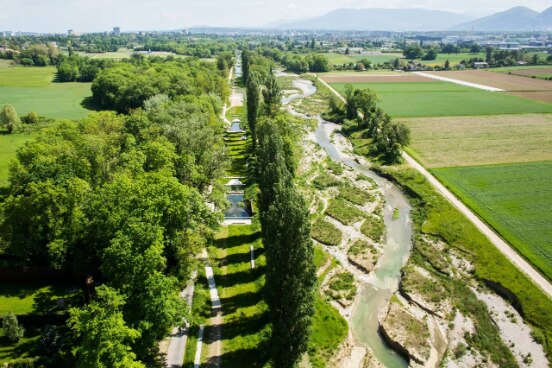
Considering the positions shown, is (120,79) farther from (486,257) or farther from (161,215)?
(486,257)

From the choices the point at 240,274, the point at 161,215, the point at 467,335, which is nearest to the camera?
the point at 161,215

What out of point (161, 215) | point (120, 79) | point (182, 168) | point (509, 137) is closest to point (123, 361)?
point (161, 215)

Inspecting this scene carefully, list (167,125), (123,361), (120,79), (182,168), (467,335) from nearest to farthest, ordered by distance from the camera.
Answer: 1. (123,361)
2. (467,335)
3. (182,168)
4. (167,125)
5. (120,79)

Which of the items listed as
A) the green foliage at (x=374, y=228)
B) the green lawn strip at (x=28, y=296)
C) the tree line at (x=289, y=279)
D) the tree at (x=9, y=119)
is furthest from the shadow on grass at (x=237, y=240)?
the tree at (x=9, y=119)

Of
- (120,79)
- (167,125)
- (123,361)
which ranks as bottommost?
(123,361)

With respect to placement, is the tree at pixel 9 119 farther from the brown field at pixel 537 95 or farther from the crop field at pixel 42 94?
the brown field at pixel 537 95

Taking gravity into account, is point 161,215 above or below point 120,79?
below
